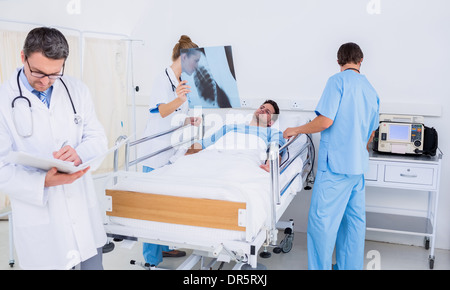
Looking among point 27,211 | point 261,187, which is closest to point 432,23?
point 261,187

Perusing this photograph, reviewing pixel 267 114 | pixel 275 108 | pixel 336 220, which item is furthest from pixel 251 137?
pixel 336 220

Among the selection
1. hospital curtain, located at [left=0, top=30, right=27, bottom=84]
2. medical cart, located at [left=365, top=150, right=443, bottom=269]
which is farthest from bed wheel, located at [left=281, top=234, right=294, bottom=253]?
hospital curtain, located at [left=0, top=30, right=27, bottom=84]

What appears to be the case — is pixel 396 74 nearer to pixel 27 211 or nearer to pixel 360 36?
pixel 360 36

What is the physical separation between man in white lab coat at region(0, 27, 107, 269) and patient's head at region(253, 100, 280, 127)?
6.07 feet

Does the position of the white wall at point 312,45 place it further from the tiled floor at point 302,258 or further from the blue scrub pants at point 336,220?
the blue scrub pants at point 336,220

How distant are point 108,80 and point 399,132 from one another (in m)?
3.03

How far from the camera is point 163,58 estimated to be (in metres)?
3.92

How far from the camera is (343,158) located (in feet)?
8.11

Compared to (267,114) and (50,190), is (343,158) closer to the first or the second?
(267,114)

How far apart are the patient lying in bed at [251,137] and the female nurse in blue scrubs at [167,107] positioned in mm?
236

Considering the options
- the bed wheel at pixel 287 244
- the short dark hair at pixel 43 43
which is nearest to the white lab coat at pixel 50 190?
the short dark hair at pixel 43 43

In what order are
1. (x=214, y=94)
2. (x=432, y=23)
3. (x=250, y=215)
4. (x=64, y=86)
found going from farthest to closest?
(x=432, y=23), (x=214, y=94), (x=250, y=215), (x=64, y=86)

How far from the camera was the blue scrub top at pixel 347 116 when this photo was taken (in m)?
2.45
